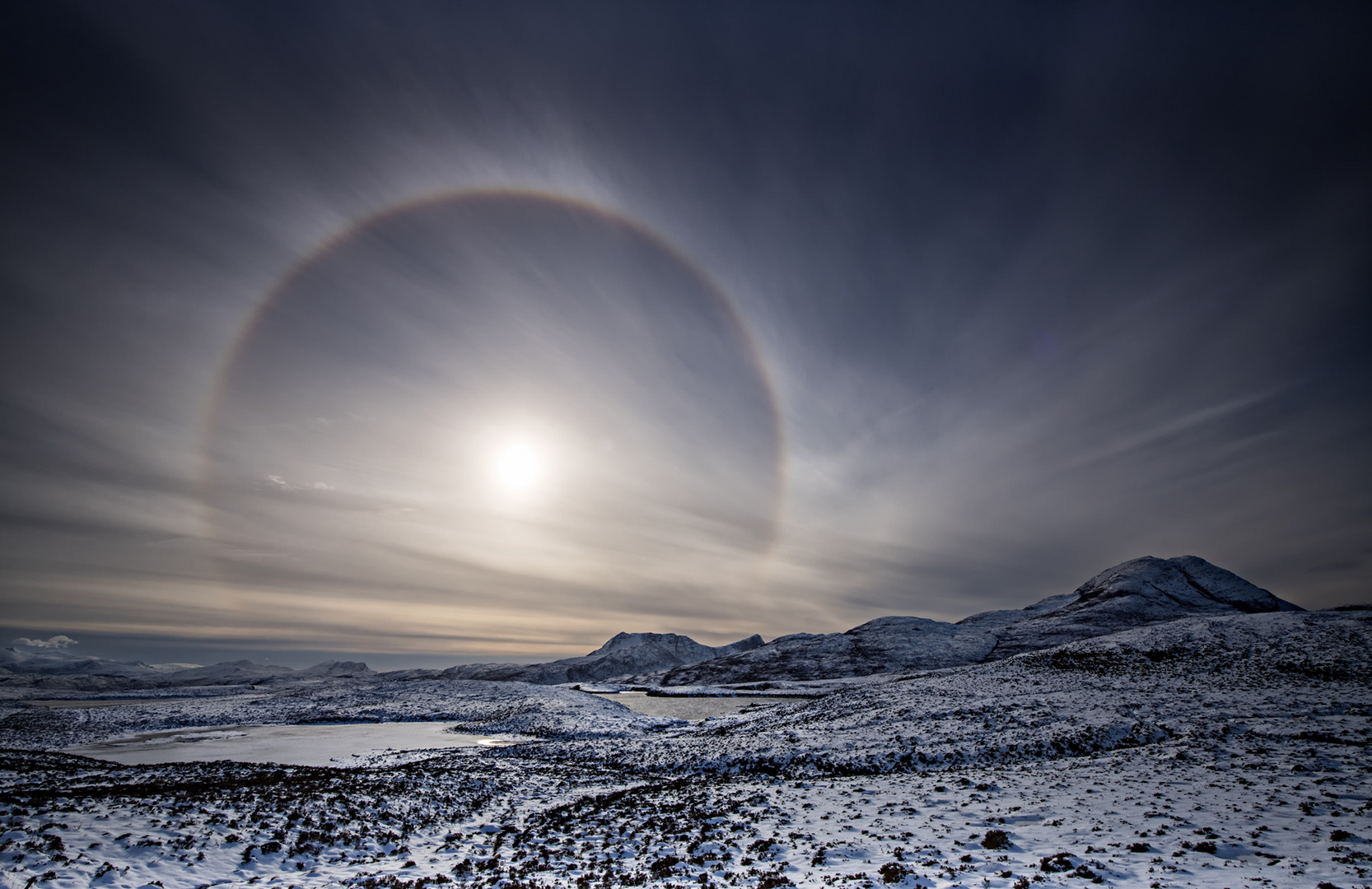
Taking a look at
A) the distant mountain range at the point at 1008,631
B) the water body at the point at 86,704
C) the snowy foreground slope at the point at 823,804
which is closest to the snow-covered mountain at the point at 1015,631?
the distant mountain range at the point at 1008,631

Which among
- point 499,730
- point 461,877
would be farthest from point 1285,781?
point 499,730

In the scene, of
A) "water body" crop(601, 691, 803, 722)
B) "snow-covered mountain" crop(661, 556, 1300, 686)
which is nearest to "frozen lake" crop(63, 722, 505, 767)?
"water body" crop(601, 691, 803, 722)

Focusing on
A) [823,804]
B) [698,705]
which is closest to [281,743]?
[823,804]

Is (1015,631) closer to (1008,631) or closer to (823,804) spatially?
(1008,631)

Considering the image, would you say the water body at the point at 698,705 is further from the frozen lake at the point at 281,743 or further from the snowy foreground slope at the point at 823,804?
the frozen lake at the point at 281,743

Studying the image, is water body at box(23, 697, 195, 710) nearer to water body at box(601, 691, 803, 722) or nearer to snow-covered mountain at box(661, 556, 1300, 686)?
water body at box(601, 691, 803, 722)

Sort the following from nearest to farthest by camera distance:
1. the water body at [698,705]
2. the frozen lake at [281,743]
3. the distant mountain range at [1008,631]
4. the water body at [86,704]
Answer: the frozen lake at [281,743]
the water body at [698,705]
the water body at [86,704]
the distant mountain range at [1008,631]
